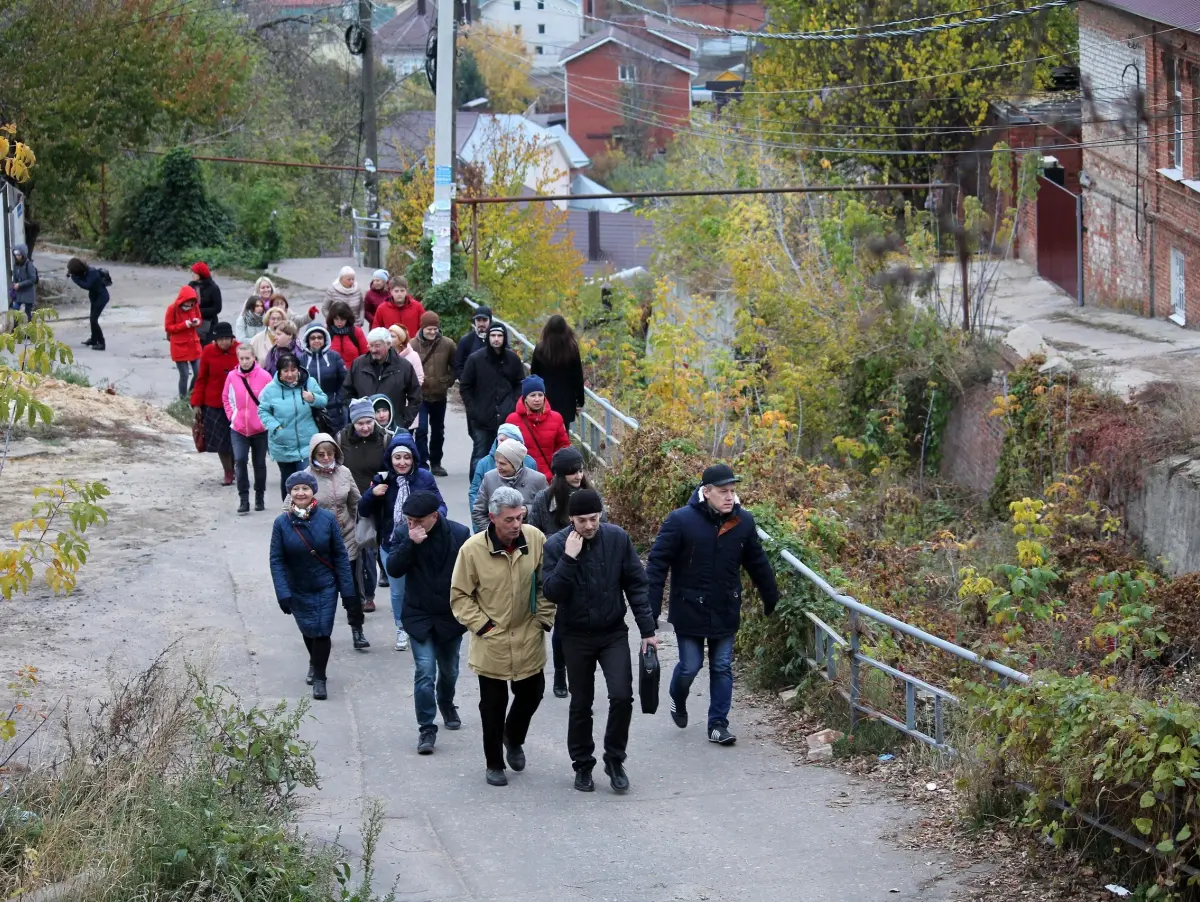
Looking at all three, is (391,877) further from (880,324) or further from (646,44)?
(646,44)

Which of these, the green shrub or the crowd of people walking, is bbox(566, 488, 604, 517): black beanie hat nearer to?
the crowd of people walking

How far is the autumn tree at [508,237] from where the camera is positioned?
25.6 m

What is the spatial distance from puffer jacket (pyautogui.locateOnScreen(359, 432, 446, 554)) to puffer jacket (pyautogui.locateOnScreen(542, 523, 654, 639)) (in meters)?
2.14

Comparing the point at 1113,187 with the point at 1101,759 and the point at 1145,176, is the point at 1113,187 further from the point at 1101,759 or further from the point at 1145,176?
the point at 1101,759

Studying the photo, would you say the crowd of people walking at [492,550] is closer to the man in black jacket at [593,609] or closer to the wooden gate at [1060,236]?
the man in black jacket at [593,609]

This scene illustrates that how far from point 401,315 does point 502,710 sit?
30.0ft

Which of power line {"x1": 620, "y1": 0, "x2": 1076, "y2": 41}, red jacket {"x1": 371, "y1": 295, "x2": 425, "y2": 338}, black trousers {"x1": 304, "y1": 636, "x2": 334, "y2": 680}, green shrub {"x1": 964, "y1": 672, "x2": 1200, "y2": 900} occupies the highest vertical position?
power line {"x1": 620, "y1": 0, "x2": 1076, "y2": 41}

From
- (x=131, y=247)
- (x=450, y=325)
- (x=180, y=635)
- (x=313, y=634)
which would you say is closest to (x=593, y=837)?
(x=313, y=634)

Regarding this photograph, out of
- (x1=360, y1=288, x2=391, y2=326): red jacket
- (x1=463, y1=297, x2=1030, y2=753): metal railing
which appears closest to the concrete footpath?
(x1=463, y1=297, x2=1030, y2=753): metal railing

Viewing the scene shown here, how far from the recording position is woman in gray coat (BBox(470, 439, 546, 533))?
986cm

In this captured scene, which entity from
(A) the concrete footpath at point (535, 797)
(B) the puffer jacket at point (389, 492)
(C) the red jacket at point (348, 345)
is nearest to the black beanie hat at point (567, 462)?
(B) the puffer jacket at point (389, 492)

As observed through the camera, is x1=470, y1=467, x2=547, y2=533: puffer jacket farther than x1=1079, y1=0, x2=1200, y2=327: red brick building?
No

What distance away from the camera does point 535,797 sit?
8375 mm

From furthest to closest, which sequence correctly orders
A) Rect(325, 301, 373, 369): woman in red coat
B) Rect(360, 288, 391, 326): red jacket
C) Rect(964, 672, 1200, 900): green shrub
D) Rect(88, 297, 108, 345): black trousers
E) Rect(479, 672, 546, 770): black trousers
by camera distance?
Rect(88, 297, 108, 345): black trousers → Rect(360, 288, 391, 326): red jacket → Rect(325, 301, 373, 369): woman in red coat → Rect(479, 672, 546, 770): black trousers → Rect(964, 672, 1200, 900): green shrub
